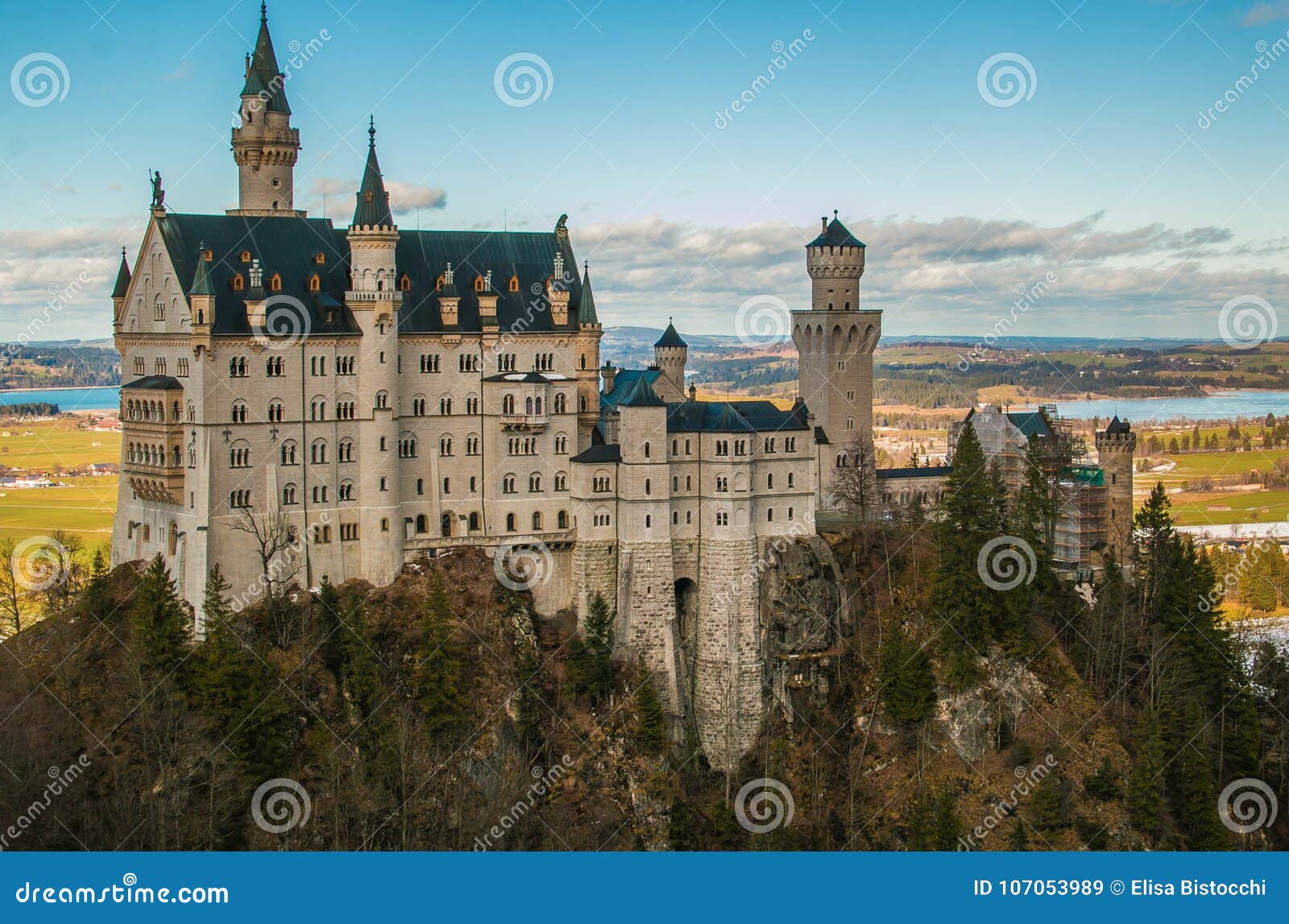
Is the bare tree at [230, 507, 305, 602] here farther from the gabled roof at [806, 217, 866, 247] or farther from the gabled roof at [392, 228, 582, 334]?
the gabled roof at [806, 217, 866, 247]

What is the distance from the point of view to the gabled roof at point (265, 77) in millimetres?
66562

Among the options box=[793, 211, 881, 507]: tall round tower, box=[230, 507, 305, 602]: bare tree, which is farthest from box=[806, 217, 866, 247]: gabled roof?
box=[230, 507, 305, 602]: bare tree

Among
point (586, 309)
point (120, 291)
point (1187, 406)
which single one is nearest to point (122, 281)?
point (120, 291)

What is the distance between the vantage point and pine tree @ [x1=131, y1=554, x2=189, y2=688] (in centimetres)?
5481

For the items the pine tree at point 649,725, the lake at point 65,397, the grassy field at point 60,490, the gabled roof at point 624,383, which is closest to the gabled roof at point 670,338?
the gabled roof at point 624,383

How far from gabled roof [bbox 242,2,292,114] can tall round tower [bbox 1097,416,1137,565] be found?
149 ft

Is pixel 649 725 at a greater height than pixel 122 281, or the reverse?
pixel 122 281

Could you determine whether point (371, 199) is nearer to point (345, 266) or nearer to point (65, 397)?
point (345, 266)

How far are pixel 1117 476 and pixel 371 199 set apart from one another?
136ft

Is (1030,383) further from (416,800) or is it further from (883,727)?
(416,800)

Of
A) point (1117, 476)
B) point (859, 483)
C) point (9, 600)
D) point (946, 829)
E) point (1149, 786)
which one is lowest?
point (946, 829)

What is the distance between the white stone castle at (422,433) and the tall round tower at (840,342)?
A: 6.63 metres

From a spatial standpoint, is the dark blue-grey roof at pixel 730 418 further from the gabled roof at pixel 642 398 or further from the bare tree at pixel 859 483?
Answer: the bare tree at pixel 859 483

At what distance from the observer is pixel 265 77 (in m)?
66.8
